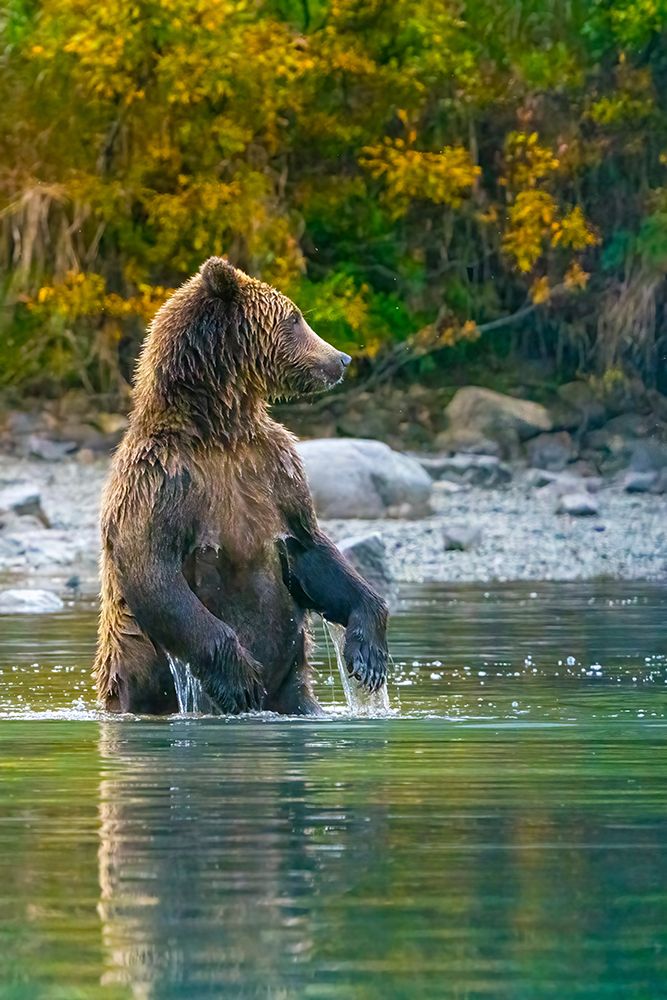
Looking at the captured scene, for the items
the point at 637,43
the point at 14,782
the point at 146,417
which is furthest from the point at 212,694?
the point at 637,43

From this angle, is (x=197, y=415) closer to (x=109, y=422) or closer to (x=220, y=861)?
(x=220, y=861)

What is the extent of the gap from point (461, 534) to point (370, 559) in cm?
343

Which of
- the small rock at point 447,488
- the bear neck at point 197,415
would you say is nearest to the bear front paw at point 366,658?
the bear neck at point 197,415

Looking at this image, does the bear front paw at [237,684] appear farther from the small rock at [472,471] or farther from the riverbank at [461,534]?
the small rock at [472,471]

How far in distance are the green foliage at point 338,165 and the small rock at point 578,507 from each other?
320cm

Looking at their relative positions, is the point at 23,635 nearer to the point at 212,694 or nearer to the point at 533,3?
the point at 212,694

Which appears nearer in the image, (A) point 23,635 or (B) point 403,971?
(B) point 403,971

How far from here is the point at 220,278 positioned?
8.75 metres

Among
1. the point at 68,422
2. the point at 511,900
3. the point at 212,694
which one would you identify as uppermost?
the point at 511,900

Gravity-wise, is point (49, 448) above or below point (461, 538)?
below

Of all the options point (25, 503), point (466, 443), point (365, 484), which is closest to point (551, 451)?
point (466, 443)

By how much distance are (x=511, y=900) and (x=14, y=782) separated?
226 cm

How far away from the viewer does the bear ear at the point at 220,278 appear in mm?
8688

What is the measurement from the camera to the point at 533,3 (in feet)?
A: 76.7
